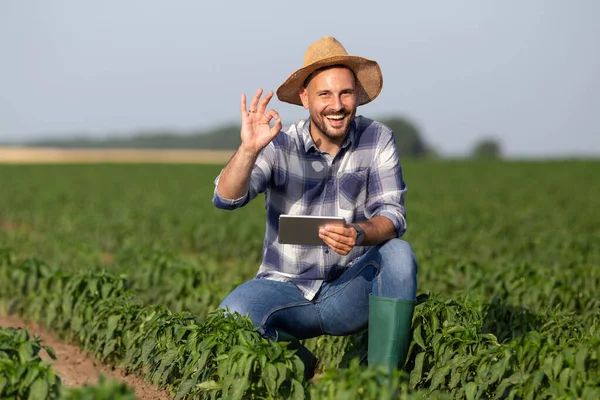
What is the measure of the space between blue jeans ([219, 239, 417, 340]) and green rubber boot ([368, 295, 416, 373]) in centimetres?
8

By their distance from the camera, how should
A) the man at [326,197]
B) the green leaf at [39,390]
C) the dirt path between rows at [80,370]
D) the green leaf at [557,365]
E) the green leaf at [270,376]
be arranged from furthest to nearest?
the dirt path between rows at [80,370]
the man at [326,197]
the green leaf at [557,365]
the green leaf at [270,376]
the green leaf at [39,390]

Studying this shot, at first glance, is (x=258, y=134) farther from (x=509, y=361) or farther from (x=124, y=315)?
(x=124, y=315)

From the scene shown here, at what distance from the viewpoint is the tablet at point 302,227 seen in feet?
13.2

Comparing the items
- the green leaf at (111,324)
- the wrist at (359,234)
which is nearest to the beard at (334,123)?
the wrist at (359,234)

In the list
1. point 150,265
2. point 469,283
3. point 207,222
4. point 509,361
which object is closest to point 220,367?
point 509,361

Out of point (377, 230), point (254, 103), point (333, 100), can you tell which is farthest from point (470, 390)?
point (254, 103)

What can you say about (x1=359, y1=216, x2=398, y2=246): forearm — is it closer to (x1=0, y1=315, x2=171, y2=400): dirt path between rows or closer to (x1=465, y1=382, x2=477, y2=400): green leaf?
(x1=465, y1=382, x2=477, y2=400): green leaf

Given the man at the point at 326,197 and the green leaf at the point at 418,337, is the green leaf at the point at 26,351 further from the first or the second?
the green leaf at the point at 418,337

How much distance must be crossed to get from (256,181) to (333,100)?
67 cm

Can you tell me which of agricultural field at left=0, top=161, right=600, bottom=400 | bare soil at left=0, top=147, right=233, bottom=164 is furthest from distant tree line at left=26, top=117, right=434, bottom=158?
agricultural field at left=0, top=161, right=600, bottom=400

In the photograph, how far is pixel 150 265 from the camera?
7.81 meters

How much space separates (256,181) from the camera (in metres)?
4.51

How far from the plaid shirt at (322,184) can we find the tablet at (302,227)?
1.68 feet

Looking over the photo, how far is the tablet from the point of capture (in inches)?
159
